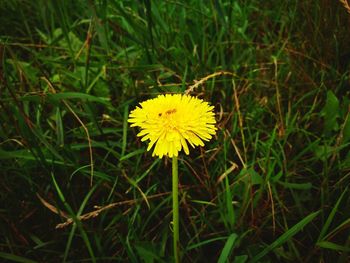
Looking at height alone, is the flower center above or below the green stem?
above

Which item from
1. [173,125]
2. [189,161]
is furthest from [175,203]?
[189,161]

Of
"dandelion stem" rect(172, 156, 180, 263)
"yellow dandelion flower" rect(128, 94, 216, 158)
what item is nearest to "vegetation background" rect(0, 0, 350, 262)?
"dandelion stem" rect(172, 156, 180, 263)

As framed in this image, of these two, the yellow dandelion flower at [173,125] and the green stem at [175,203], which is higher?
the yellow dandelion flower at [173,125]

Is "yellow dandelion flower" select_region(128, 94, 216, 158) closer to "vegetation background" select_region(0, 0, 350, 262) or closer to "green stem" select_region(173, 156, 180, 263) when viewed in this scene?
"green stem" select_region(173, 156, 180, 263)

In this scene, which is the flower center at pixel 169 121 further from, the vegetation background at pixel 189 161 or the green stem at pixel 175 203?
the vegetation background at pixel 189 161

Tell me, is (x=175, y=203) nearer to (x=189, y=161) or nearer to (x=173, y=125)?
(x=173, y=125)

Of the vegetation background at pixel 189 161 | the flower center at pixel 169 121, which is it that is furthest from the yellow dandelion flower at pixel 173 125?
the vegetation background at pixel 189 161
